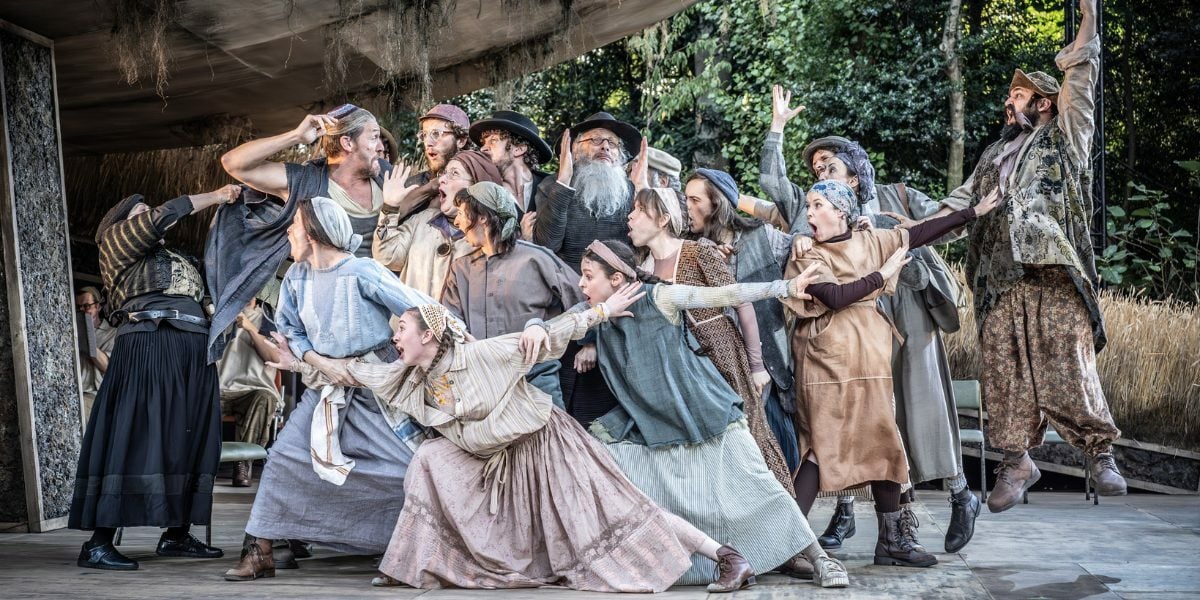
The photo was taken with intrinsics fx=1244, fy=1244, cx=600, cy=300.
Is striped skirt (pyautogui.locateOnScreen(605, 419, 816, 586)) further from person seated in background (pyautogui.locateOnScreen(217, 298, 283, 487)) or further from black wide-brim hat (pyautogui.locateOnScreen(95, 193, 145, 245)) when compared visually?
person seated in background (pyautogui.locateOnScreen(217, 298, 283, 487))

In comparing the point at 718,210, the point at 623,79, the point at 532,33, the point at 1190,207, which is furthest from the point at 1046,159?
the point at 1190,207

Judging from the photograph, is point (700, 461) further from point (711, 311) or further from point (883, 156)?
point (883, 156)

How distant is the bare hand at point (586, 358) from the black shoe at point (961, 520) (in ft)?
6.00

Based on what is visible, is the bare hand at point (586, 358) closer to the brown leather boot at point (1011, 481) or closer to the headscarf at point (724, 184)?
the headscarf at point (724, 184)

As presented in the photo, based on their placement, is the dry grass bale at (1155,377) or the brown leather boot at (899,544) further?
the dry grass bale at (1155,377)

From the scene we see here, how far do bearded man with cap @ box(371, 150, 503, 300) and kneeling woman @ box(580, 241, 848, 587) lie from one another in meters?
1.07

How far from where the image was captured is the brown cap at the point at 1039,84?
5934mm

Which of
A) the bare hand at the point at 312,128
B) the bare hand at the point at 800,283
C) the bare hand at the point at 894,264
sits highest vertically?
the bare hand at the point at 312,128

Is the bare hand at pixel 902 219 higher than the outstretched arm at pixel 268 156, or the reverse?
the outstretched arm at pixel 268 156

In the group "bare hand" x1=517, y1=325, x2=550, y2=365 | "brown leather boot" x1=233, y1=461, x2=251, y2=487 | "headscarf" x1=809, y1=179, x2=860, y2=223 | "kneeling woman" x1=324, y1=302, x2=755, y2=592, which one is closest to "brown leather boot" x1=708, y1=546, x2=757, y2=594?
"kneeling woman" x1=324, y1=302, x2=755, y2=592

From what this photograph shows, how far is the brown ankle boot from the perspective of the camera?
5093mm

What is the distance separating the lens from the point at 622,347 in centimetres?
533

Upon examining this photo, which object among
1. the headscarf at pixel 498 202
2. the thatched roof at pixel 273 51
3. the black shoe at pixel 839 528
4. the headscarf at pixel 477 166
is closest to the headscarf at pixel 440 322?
the headscarf at pixel 498 202

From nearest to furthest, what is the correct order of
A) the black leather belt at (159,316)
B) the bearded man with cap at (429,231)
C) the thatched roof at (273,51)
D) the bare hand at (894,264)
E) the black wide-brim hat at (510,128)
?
the bare hand at (894,264) < the black leather belt at (159,316) < the bearded man with cap at (429,231) < the black wide-brim hat at (510,128) < the thatched roof at (273,51)
